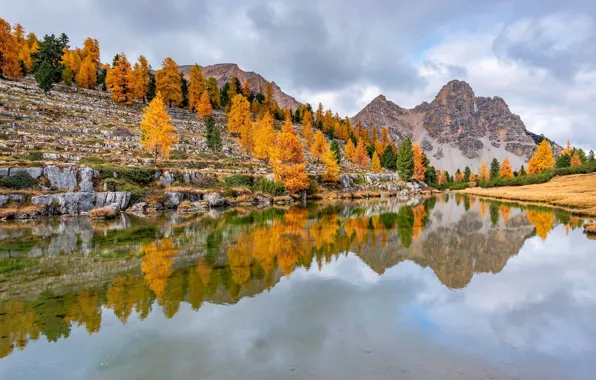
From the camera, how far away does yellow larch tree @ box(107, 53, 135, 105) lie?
87688mm

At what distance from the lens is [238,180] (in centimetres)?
5553

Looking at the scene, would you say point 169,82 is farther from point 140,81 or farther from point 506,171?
point 506,171

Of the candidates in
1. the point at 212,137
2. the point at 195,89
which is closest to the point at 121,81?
the point at 195,89

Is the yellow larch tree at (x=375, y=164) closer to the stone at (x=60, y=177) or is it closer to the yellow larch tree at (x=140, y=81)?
the yellow larch tree at (x=140, y=81)

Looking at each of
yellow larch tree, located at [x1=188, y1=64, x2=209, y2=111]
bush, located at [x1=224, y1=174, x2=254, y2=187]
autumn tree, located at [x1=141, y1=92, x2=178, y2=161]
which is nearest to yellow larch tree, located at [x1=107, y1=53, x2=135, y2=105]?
yellow larch tree, located at [x1=188, y1=64, x2=209, y2=111]

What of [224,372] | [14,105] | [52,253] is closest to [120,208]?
Answer: [52,253]

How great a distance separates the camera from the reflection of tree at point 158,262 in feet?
40.5

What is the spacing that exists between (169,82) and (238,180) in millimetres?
63603

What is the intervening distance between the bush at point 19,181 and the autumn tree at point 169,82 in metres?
68.9

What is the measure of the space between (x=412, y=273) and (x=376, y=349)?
7.95 meters

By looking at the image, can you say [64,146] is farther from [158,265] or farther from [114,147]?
[158,265]

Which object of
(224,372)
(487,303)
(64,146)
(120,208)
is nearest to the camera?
(224,372)

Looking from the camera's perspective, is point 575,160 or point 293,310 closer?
point 293,310

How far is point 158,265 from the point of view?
15.0 m
